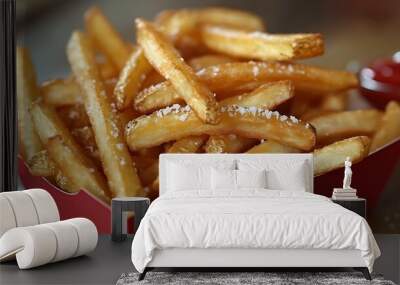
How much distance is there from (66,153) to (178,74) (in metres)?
1.15

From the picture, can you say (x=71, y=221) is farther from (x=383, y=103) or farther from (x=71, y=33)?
(x=383, y=103)

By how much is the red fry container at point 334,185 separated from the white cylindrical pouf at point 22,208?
114 cm

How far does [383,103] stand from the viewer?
20.1 feet

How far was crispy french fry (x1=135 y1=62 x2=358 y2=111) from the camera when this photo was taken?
5.88m

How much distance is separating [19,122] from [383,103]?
3.18 metres

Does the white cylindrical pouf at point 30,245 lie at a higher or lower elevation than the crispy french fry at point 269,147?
lower

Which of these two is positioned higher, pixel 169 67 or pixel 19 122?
pixel 169 67

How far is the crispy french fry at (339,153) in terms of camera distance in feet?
18.8

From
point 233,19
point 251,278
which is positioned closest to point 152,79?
point 233,19

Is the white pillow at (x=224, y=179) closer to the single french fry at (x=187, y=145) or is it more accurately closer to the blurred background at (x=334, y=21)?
the single french fry at (x=187, y=145)

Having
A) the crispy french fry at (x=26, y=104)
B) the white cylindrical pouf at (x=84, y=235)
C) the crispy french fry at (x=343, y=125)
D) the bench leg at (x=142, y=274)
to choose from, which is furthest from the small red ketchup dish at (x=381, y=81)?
the crispy french fry at (x=26, y=104)

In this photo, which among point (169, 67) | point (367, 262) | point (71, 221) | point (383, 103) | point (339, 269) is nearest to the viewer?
point (367, 262)

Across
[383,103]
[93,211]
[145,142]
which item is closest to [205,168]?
[145,142]

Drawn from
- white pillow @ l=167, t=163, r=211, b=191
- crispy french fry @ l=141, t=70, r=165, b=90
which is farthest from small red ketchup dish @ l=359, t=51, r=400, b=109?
crispy french fry @ l=141, t=70, r=165, b=90
